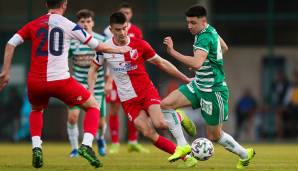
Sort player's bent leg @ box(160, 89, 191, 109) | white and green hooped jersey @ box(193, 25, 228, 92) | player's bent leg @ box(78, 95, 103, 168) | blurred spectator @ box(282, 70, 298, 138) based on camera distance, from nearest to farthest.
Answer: player's bent leg @ box(78, 95, 103, 168) → white and green hooped jersey @ box(193, 25, 228, 92) → player's bent leg @ box(160, 89, 191, 109) → blurred spectator @ box(282, 70, 298, 138)

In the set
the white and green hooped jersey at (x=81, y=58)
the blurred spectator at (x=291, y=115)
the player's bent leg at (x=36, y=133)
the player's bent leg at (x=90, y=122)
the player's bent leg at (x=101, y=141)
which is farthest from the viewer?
the blurred spectator at (x=291, y=115)

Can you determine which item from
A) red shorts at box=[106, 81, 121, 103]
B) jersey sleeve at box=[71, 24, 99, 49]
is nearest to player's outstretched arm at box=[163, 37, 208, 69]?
jersey sleeve at box=[71, 24, 99, 49]

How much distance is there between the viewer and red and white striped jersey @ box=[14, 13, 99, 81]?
10812mm

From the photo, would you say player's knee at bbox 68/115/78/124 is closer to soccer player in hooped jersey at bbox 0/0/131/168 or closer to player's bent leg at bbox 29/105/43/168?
player's bent leg at bbox 29/105/43/168

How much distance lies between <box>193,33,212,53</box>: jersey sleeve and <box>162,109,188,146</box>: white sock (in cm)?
110

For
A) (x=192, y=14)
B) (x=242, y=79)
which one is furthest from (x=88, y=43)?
(x=242, y=79)

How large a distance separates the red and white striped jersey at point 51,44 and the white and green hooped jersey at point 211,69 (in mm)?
1545

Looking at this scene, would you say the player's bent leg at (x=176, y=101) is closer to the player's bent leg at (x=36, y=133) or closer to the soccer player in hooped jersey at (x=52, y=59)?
the soccer player in hooped jersey at (x=52, y=59)

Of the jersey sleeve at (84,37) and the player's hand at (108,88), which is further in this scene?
the player's hand at (108,88)

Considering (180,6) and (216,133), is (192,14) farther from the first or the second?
(180,6)

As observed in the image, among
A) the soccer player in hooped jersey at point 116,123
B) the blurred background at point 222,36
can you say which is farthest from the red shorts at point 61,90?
the blurred background at point 222,36

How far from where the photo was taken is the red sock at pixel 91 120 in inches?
428

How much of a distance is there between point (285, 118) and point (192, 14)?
40.9 feet

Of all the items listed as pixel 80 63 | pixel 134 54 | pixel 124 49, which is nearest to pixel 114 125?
pixel 80 63
